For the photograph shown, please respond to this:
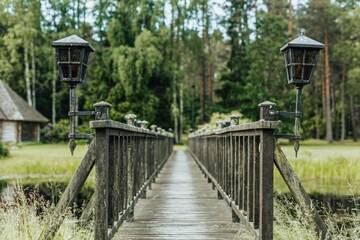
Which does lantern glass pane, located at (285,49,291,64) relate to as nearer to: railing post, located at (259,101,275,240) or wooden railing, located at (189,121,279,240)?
wooden railing, located at (189,121,279,240)

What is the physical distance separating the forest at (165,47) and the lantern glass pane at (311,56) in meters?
25.5

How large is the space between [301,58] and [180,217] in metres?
2.35

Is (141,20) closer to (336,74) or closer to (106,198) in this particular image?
(336,74)

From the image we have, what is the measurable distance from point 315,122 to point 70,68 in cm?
4109

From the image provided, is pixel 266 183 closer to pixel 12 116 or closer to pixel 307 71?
pixel 307 71

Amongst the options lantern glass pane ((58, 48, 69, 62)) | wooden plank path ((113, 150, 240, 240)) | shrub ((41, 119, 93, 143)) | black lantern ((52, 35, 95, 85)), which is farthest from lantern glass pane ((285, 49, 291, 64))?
shrub ((41, 119, 93, 143))

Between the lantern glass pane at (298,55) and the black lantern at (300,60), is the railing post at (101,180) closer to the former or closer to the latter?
the black lantern at (300,60)

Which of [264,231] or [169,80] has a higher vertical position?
[169,80]

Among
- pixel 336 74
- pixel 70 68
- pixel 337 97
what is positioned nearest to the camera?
pixel 70 68

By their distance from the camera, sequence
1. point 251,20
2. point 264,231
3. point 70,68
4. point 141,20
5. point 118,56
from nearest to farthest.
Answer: point 264,231
point 70,68
point 118,56
point 141,20
point 251,20

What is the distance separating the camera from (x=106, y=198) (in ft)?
12.0

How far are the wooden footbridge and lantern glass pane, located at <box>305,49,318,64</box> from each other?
1.14 meters

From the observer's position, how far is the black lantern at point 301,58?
17.8 ft

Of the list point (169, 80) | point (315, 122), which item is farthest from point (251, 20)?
point (315, 122)
